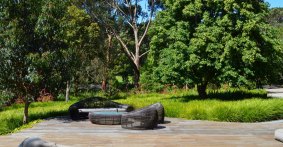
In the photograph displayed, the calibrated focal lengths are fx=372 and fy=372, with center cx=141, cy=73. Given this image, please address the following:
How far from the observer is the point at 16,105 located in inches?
949

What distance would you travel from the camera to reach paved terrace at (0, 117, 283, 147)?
1121 centimetres

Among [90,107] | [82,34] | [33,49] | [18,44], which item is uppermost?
[82,34]

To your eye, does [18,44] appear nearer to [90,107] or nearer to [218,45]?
[90,107]

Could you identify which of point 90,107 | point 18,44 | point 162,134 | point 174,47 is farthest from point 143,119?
point 174,47

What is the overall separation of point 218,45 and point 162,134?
329 inches

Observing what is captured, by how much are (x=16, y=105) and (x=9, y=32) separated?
33.4 feet

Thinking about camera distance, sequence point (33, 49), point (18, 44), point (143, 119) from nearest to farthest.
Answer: point (143, 119) → point (18, 44) → point (33, 49)

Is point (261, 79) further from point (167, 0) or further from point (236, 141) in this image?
point (236, 141)

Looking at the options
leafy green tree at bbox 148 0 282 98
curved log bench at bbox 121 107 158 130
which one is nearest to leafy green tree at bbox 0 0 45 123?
curved log bench at bbox 121 107 158 130

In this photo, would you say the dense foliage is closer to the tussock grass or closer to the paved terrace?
the tussock grass

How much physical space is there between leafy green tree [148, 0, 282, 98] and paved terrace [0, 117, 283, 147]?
4972 millimetres

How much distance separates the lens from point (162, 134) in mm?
12812

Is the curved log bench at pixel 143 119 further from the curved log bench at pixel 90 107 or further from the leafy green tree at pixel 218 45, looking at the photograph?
the leafy green tree at pixel 218 45

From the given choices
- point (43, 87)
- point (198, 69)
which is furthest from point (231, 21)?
point (43, 87)
